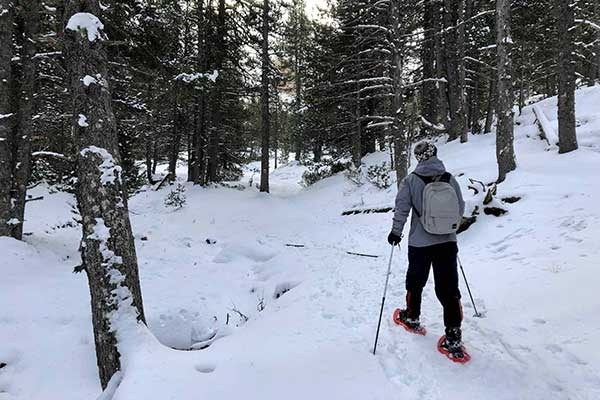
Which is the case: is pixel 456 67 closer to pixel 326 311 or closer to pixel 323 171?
pixel 323 171

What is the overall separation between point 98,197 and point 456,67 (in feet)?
63.2

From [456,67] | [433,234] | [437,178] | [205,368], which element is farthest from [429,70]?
[205,368]

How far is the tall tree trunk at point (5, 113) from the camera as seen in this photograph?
8539 millimetres

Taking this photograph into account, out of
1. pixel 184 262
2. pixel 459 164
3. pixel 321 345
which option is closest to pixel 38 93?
pixel 184 262

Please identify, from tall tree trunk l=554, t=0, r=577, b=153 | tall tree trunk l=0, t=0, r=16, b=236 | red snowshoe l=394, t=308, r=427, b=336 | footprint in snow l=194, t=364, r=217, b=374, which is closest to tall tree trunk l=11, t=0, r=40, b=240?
tall tree trunk l=0, t=0, r=16, b=236

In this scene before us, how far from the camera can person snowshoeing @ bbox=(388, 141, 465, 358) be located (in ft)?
14.5

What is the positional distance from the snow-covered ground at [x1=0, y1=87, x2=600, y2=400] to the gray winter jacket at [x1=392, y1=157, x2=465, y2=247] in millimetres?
1147

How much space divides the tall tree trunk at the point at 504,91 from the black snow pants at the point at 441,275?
23.7ft

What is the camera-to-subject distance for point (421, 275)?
4727 mm

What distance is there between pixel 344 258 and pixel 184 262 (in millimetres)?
4003

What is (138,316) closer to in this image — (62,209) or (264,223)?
(264,223)

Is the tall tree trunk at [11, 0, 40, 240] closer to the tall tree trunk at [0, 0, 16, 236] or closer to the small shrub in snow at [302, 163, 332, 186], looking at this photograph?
the tall tree trunk at [0, 0, 16, 236]

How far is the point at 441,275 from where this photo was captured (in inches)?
179

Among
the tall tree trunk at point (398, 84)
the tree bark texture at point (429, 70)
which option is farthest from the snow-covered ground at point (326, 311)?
the tree bark texture at point (429, 70)
